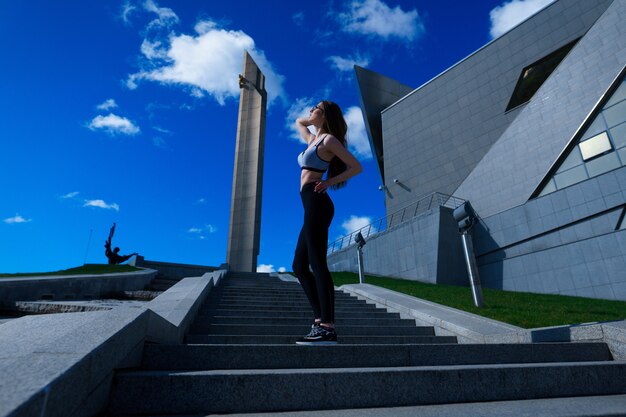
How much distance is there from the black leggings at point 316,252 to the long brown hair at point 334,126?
28cm

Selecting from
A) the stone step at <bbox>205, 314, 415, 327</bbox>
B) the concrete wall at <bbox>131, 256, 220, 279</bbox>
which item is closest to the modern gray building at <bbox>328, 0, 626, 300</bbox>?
the concrete wall at <bbox>131, 256, 220, 279</bbox>

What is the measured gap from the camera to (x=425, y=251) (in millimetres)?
16984

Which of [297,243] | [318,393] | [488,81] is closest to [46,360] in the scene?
[318,393]

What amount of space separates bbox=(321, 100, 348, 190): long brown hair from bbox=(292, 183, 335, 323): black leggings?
0.92ft

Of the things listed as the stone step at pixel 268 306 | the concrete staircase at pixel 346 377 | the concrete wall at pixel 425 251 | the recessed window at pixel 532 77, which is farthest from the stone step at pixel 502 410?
the recessed window at pixel 532 77

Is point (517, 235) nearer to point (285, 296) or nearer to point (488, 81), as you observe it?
point (488, 81)

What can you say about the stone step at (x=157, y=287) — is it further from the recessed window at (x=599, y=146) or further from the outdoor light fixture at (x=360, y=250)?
the recessed window at (x=599, y=146)

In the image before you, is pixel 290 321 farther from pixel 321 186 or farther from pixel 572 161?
pixel 572 161

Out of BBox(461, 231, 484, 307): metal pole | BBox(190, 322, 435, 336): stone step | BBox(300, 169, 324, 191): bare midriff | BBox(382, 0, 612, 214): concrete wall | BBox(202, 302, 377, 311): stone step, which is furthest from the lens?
BBox(382, 0, 612, 214): concrete wall

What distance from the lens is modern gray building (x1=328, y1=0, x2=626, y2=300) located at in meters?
13.7

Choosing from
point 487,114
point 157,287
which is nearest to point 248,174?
point 157,287

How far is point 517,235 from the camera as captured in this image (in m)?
15.9

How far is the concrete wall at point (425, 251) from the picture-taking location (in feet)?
54.1

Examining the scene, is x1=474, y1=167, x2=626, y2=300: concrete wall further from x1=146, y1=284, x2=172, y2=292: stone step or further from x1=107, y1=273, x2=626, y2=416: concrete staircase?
x1=146, y1=284, x2=172, y2=292: stone step
